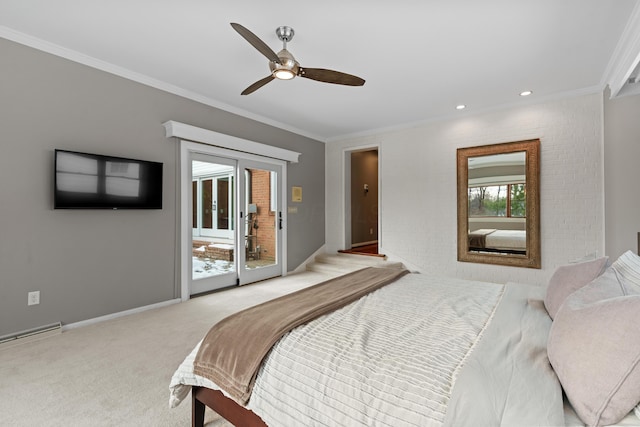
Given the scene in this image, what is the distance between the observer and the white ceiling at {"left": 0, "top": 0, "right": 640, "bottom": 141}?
7.43 ft

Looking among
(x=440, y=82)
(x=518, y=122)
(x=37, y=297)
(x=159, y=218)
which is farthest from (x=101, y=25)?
(x=518, y=122)

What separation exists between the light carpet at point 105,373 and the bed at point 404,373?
45 centimetres

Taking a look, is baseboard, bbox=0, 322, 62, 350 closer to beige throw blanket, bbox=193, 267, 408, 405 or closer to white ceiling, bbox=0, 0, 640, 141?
beige throw blanket, bbox=193, 267, 408, 405

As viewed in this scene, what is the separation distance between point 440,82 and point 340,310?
3089 mm

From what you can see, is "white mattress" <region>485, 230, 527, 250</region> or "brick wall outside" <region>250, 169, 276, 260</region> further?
"brick wall outside" <region>250, 169, 276, 260</region>

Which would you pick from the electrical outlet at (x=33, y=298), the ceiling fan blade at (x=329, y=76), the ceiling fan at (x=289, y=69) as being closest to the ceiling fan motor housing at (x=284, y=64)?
the ceiling fan at (x=289, y=69)

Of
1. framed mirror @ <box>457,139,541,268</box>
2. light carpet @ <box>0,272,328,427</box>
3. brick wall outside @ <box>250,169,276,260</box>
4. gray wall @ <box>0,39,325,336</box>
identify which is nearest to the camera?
light carpet @ <box>0,272,328,427</box>

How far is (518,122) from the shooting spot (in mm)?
4176

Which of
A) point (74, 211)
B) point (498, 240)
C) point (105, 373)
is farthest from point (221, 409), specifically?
point (498, 240)

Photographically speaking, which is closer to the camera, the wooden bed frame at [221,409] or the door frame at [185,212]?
the wooden bed frame at [221,409]

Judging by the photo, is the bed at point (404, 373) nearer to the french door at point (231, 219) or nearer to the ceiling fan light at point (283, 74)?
the ceiling fan light at point (283, 74)

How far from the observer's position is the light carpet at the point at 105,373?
1677mm

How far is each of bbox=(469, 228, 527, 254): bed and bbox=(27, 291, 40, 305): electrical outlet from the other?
5.27 m

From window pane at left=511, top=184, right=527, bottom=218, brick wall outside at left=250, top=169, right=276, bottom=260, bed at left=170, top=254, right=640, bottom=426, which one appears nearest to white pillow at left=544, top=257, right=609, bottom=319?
bed at left=170, top=254, right=640, bottom=426
